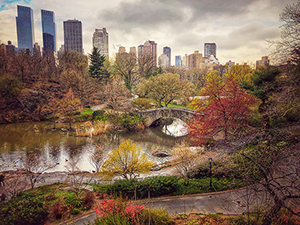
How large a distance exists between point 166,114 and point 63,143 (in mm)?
14151

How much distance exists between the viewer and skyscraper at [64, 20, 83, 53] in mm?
151438

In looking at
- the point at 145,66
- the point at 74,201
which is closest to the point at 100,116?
the point at 74,201

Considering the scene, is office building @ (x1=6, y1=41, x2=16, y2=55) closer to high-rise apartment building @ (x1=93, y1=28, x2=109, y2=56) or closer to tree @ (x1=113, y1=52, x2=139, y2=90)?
tree @ (x1=113, y1=52, x2=139, y2=90)

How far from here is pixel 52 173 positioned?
15438 millimetres

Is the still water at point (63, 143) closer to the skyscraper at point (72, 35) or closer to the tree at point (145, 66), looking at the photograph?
the tree at point (145, 66)

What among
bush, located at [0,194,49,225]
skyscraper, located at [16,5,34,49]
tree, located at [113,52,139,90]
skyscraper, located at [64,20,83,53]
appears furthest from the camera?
skyscraper, located at [64,20,83,53]

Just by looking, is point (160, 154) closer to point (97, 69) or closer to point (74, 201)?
point (74, 201)

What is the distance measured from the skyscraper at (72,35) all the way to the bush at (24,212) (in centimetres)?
15872

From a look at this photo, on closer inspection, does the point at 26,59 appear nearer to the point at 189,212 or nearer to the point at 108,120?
the point at 108,120

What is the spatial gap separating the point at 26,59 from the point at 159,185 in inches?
1809

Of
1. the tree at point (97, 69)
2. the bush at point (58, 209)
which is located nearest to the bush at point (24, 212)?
the bush at point (58, 209)

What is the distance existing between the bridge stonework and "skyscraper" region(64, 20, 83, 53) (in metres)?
139

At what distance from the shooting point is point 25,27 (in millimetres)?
154625

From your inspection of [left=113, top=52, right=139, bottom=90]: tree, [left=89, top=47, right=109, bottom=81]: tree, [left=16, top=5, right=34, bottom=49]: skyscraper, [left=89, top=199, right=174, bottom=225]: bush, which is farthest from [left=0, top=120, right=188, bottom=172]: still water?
[left=16, top=5, right=34, bottom=49]: skyscraper
